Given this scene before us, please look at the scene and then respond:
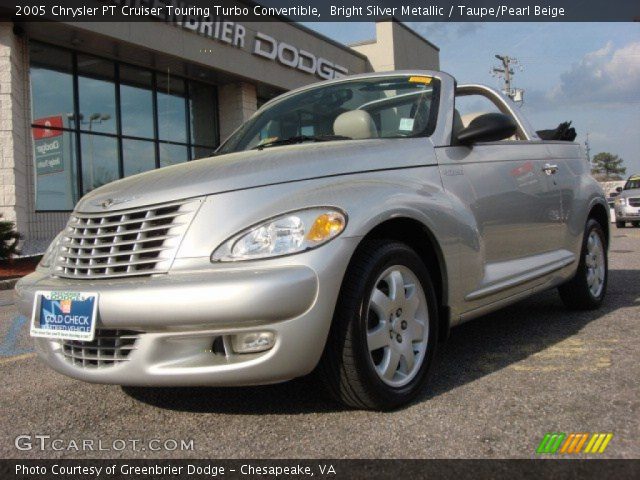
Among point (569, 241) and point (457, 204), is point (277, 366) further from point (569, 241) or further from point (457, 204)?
point (569, 241)

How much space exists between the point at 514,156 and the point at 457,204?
0.89 meters

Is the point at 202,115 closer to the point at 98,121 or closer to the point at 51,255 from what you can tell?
the point at 98,121

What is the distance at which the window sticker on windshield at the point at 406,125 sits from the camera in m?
3.34

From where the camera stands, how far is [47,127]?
518 inches

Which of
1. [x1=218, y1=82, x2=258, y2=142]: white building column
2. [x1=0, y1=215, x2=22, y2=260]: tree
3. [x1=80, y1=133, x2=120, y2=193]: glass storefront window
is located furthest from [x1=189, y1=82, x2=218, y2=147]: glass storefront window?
[x1=0, y1=215, x2=22, y2=260]: tree

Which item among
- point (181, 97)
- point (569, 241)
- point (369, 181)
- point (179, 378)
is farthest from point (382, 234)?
point (181, 97)

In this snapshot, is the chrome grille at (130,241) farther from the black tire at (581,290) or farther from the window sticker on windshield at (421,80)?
the black tire at (581,290)

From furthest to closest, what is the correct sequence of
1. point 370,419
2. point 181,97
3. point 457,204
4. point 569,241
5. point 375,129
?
point 181,97, point 569,241, point 375,129, point 457,204, point 370,419

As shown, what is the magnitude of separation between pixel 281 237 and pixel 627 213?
20445 mm

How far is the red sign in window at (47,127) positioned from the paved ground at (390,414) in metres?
10.4

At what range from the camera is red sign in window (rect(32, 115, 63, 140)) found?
510 inches

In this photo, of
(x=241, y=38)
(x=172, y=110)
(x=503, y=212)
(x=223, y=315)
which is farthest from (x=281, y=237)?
(x=241, y=38)

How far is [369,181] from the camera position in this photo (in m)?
2.70

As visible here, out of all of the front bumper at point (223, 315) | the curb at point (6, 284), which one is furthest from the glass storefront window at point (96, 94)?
the front bumper at point (223, 315)
